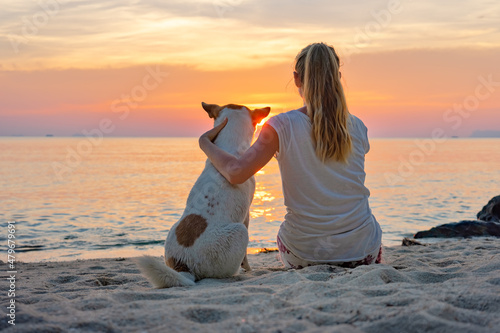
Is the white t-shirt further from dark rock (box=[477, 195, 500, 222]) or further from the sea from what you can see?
dark rock (box=[477, 195, 500, 222])

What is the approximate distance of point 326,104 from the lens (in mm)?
4105

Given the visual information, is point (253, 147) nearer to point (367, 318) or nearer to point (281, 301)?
point (281, 301)

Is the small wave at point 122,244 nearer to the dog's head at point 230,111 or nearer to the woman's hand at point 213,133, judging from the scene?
the dog's head at point 230,111

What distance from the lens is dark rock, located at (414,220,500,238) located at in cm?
862

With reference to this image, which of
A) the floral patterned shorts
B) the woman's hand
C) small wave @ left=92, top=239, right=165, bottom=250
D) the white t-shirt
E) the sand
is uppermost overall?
the woman's hand

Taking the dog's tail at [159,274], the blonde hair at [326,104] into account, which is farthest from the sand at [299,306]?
the blonde hair at [326,104]

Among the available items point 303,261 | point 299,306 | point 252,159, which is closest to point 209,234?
point 252,159

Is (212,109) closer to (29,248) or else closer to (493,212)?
(29,248)

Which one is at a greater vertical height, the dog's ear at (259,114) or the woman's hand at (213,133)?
the dog's ear at (259,114)

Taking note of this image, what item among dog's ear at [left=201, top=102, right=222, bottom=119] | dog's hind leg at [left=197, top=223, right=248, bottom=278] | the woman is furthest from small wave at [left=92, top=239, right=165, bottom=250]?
the woman

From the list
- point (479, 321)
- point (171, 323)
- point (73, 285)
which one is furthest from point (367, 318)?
point (73, 285)

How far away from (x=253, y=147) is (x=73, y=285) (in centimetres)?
235

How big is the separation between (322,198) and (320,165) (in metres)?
0.31

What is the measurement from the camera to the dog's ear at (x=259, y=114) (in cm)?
503
